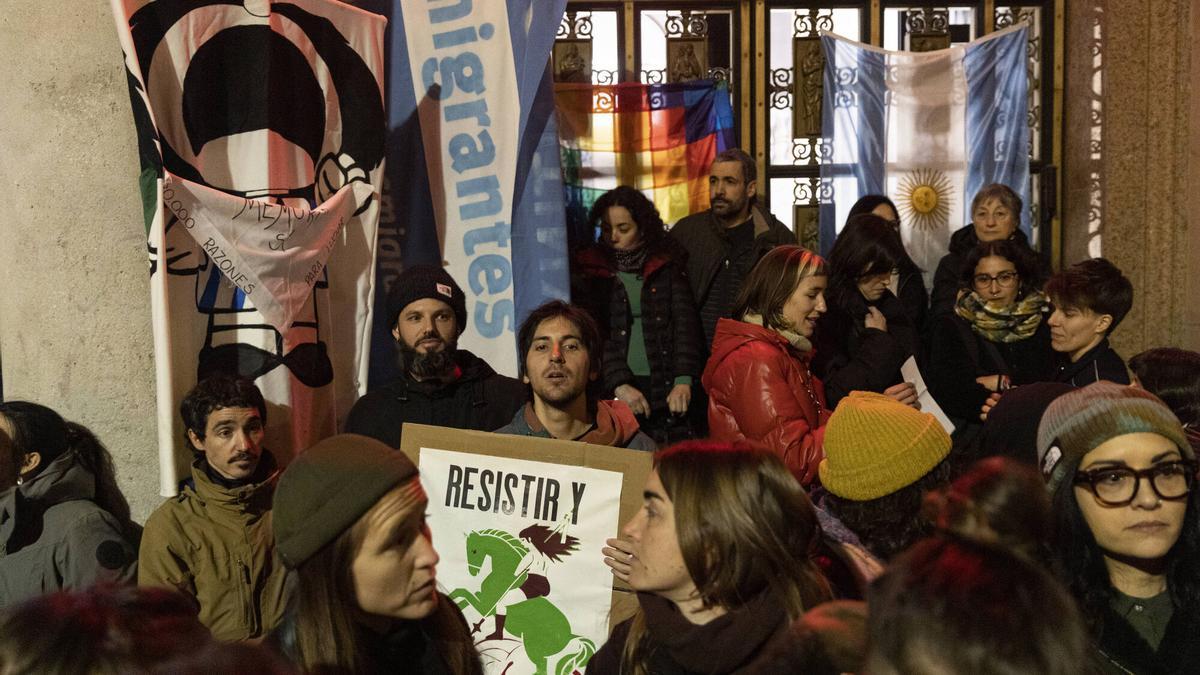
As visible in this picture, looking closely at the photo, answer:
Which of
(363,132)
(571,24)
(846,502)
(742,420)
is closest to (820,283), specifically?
(742,420)

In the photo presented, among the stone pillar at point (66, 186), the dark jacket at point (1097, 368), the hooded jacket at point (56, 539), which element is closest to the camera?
the hooded jacket at point (56, 539)

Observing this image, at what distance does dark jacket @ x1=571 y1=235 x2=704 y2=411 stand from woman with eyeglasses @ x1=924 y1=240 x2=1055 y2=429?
48.6 inches

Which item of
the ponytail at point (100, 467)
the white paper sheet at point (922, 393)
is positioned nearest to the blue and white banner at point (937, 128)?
the white paper sheet at point (922, 393)

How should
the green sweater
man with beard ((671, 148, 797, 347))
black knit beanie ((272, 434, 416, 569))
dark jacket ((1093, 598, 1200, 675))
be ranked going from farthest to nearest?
man with beard ((671, 148, 797, 347))
the green sweater
dark jacket ((1093, 598, 1200, 675))
black knit beanie ((272, 434, 416, 569))

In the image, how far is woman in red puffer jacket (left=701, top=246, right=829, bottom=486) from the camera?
432cm

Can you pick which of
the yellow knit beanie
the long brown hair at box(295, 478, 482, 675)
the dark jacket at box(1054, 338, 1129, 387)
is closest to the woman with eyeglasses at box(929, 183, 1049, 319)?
the dark jacket at box(1054, 338, 1129, 387)

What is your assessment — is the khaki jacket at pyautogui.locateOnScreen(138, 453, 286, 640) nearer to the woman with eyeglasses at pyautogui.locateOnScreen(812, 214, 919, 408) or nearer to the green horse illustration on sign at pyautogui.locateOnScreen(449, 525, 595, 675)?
the green horse illustration on sign at pyautogui.locateOnScreen(449, 525, 595, 675)

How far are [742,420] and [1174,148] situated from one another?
5.23 metres

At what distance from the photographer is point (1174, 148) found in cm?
801

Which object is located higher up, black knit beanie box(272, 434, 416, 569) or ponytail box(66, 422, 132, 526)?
black knit beanie box(272, 434, 416, 569)

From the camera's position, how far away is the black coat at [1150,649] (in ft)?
8.05

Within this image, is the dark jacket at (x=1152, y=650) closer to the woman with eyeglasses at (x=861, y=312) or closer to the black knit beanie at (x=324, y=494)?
the black knit beanie at (x=324, y=494)

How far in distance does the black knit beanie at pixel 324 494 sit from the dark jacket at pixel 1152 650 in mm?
1543

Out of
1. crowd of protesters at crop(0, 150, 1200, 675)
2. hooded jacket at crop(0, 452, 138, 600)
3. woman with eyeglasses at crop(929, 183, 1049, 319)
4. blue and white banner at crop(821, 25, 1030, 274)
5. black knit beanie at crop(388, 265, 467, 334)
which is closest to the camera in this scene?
crowd of protesters at crop(0, 150, 1200, 675)
